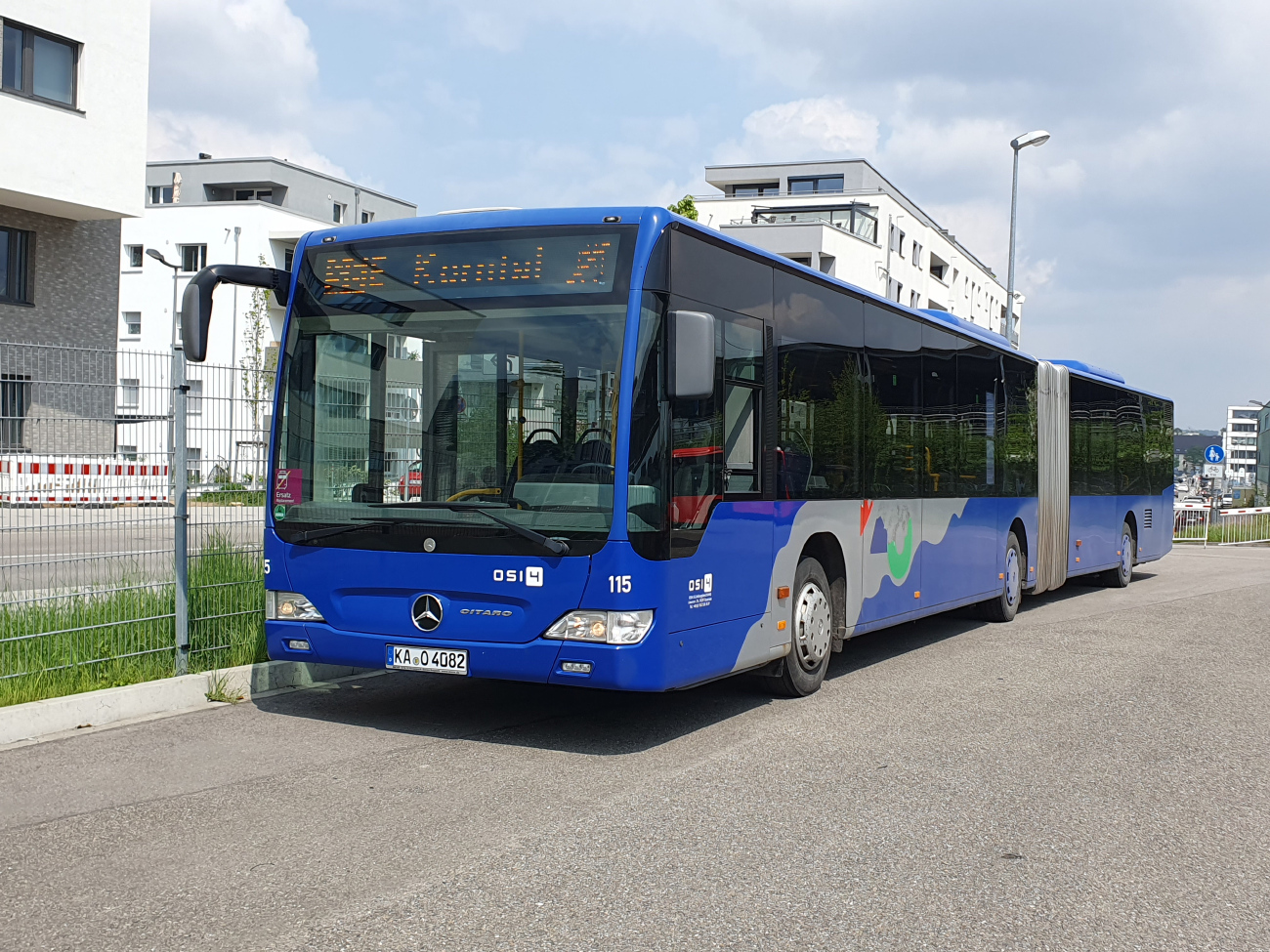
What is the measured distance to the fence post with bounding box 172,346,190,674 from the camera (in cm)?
848

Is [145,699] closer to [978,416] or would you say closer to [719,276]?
[719,276]

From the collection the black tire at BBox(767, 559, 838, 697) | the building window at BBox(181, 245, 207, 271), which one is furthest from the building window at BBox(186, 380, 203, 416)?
the building window at BBox(181, 245, 207, 271)

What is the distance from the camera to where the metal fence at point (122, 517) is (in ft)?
24.6

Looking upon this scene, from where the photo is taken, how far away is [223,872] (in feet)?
16.0

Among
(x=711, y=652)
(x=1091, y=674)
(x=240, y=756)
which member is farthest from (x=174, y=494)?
(x=1091, y=674)

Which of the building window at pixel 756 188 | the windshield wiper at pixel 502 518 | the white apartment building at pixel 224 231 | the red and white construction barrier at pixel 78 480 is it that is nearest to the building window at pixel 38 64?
the white apartment building at pixel 224 231

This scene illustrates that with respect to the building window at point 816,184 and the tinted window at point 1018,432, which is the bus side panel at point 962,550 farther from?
the building window at point 816,184

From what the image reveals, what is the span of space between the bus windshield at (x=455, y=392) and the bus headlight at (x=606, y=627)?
0.36 meters

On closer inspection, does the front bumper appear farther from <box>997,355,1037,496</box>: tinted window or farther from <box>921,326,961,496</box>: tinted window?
<box>997,355,1037,496</box>: tinted window

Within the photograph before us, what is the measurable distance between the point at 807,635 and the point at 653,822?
11.4ft

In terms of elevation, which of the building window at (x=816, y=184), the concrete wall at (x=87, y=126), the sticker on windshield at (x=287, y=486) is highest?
the building window at (x=816, y=184)

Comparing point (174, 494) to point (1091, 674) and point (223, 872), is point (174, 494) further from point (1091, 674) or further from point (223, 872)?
point (1091, 674)

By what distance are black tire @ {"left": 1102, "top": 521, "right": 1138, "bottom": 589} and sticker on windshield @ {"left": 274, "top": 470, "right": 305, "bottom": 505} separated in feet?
46.4

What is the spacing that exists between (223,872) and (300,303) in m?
3.96
